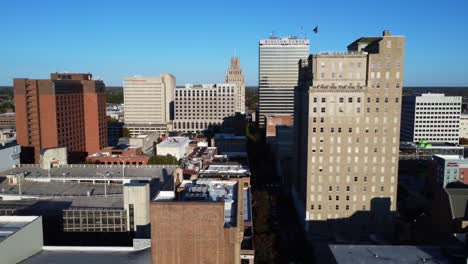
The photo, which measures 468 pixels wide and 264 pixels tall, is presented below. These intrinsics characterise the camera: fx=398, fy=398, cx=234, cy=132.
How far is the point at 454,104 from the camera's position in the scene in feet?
615

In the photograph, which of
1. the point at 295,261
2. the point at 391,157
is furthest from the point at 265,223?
the point at 391,157

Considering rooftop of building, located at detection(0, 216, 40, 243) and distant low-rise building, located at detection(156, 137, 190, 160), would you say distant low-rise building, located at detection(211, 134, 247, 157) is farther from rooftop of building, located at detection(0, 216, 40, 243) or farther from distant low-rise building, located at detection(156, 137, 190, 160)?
rooftop of building, located at detection(0, 216, 40, 243)

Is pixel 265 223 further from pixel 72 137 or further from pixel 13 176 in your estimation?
pixel 72 137

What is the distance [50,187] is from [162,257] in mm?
49692

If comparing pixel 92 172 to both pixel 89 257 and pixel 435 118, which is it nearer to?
pixel 89 257

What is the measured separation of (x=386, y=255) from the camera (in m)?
53.0

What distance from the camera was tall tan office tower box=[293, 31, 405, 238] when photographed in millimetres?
83250

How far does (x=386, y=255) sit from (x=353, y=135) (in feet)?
120

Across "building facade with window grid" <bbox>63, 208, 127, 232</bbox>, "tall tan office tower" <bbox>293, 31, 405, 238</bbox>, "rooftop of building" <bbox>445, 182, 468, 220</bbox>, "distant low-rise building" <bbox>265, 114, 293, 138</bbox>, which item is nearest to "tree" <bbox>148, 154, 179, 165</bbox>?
"tall tan office tower" <bbox>293, 31, 405, 238</bbox>

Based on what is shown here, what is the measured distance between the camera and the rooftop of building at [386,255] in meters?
51.4

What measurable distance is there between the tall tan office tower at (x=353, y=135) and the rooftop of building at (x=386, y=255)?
32.9 metres

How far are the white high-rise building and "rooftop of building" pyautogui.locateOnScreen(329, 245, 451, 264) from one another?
489 feet

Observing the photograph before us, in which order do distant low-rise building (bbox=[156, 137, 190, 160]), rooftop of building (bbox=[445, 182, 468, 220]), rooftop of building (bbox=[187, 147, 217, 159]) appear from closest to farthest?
rooftop of building (bbox=[445, 182, 468, 220]), rooftop of building (bbox=[187, 147, 217, 159]), distant low-rise building (bbox=[156, 137, 190, 160])

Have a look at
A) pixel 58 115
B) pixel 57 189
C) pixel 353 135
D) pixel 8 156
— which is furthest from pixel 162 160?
pixel 353 135
